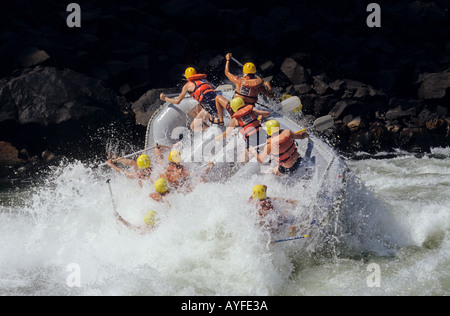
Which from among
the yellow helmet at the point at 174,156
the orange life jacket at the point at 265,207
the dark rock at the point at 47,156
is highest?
the yellow helmet at the point at 174,156

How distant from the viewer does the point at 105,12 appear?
12.6 meters

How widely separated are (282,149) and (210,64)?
6419 millimetres

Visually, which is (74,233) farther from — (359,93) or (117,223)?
(359,93)

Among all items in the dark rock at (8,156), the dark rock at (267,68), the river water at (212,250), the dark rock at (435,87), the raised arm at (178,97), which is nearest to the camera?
the river water at (212,250)

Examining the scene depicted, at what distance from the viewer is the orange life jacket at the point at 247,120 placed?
616 centimetres

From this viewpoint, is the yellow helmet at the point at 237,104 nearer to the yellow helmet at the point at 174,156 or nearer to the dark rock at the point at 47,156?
the yellow helmet at the point at 174,156

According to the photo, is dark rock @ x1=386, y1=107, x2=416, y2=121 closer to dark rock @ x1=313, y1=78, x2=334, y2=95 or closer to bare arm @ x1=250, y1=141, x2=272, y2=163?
dark rock @ x1=313, y1=78, x2=334, y2=95

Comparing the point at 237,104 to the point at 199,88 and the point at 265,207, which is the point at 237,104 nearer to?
the point at 199,88

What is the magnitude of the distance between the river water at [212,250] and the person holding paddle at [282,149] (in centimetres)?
45

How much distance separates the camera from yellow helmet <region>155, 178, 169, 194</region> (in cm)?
545

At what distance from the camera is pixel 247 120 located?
619 cm

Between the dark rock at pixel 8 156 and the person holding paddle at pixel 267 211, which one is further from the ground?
the person holding paddle at pixel 267 211

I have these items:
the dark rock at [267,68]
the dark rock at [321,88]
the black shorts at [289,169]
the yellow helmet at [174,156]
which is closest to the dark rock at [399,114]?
the dark rock at [321,88]

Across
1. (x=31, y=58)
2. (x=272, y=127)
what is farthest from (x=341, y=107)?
(x=31, y=58)
